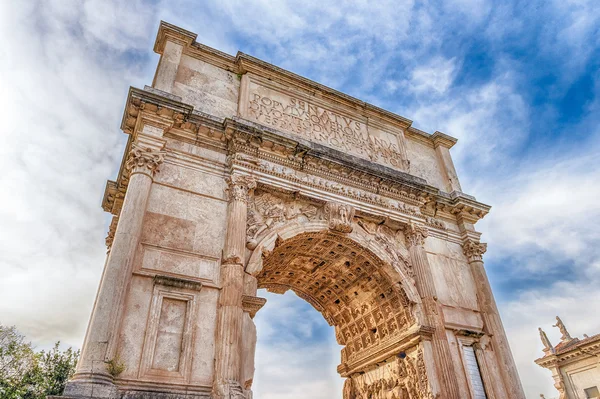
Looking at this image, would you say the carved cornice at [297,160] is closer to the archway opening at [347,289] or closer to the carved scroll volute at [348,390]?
the archway opening at [347,289]

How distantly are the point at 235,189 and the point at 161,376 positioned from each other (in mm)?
4212

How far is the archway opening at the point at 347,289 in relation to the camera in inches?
433

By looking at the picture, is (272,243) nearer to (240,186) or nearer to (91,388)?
(240,186)

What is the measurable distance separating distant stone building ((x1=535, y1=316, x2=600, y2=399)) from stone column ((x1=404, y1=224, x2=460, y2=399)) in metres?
17.7

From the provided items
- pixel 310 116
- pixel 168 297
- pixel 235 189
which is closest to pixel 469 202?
pixel 310 116

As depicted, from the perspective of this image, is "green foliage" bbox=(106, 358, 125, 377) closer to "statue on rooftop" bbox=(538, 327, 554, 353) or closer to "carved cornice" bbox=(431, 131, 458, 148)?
"carved cornice" bbox=(431, 131, 458, 148)

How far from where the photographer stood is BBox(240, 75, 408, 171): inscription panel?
11.7 metres

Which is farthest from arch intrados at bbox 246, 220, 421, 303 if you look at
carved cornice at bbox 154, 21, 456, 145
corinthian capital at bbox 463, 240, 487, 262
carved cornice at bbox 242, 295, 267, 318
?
carved cornice at bbox 154, 21, 456, 145

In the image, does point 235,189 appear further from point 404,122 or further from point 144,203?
point 404,122

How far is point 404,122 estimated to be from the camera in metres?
14.5

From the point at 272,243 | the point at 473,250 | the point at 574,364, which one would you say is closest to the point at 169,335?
the point at 272,243

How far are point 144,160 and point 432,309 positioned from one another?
7785mm

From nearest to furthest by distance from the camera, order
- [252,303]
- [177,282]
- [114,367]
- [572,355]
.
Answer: [114,367] < [177,282] < [252,303] < [572,355]

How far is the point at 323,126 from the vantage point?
498 inches
